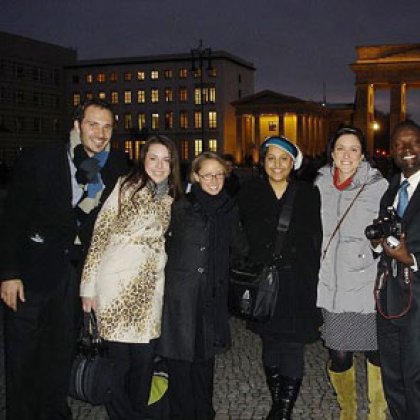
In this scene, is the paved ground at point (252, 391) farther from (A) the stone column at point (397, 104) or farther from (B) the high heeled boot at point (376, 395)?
(A) the stone column at point (397, 104)

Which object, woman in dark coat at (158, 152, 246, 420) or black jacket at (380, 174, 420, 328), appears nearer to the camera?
black jacket at (380, 174, 420, 328)

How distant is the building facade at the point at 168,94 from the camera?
81688 mm

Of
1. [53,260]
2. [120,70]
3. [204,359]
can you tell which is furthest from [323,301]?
[120,70]

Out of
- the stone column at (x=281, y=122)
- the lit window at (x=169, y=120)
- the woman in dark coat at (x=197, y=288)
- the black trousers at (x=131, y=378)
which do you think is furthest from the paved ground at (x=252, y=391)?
the lit window at (x=169, y=120)

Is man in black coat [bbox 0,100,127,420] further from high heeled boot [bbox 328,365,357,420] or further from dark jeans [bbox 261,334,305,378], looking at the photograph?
high heeled boot [bbox 328,365,357,420]

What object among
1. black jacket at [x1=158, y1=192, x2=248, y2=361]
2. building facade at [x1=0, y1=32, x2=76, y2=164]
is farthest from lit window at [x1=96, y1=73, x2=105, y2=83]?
black jacket at [x1=158, y1=192, x2=248, y2=361]

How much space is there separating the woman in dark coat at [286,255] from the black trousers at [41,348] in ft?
5.08

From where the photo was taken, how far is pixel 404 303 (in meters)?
4.23

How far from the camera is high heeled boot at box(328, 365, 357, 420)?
494cm

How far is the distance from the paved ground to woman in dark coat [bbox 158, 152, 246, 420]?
2.02ft

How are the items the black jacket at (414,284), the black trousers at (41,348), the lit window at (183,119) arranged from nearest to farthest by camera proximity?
the black jacket at (414,284)
the black trousers at (41,348)
the lit window at (183,119)

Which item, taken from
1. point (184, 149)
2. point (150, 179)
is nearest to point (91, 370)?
point (150, 179)

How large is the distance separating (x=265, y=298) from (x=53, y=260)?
1722 mm

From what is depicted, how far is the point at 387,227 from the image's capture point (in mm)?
4059
